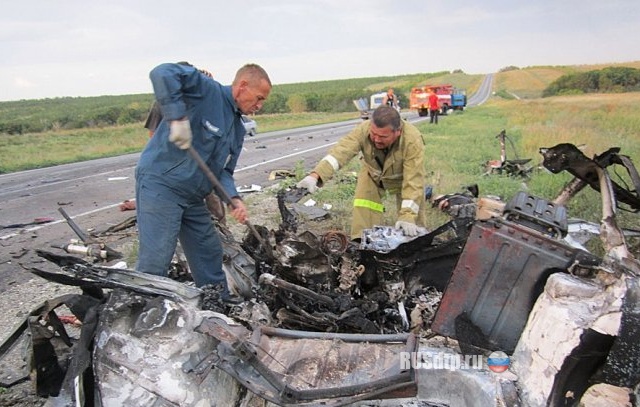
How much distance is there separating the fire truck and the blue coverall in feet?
91.4

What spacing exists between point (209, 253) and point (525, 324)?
7.01 feet

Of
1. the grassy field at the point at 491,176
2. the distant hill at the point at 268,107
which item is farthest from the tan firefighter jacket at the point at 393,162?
the distant hill at the point at 268,107

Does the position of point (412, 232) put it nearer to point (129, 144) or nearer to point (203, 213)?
point (203, 213)

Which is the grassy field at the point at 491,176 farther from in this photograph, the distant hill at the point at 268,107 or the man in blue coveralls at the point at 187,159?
the distant hill at the point at 268,107

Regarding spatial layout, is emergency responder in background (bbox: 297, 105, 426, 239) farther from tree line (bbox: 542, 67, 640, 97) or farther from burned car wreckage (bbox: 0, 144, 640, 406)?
tree line (bbox: 542, 67, 640, 97)

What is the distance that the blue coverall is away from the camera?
2965mm

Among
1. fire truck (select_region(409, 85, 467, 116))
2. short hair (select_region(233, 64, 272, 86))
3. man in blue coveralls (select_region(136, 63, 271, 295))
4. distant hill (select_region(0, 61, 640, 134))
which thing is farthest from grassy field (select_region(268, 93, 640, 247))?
distant hill (select_region(0, 61, 640, 134))

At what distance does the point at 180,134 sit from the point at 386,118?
211cm

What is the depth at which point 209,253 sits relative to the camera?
3.43 m

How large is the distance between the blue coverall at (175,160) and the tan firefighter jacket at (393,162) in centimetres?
132

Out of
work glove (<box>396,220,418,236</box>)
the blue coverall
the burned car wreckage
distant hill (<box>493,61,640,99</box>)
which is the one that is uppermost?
the blue coverall

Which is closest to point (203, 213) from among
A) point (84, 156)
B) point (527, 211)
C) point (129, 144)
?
point (527, 211)

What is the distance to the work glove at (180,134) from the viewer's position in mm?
2801

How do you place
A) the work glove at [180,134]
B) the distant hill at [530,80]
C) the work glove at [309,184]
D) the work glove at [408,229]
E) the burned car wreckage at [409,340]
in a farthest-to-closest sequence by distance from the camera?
the distant hill at [530,80] < the work glove at [309,184] < the work glove at [408,229] < the work glove at [180,134] < the burned car wreckage at [409,340]
